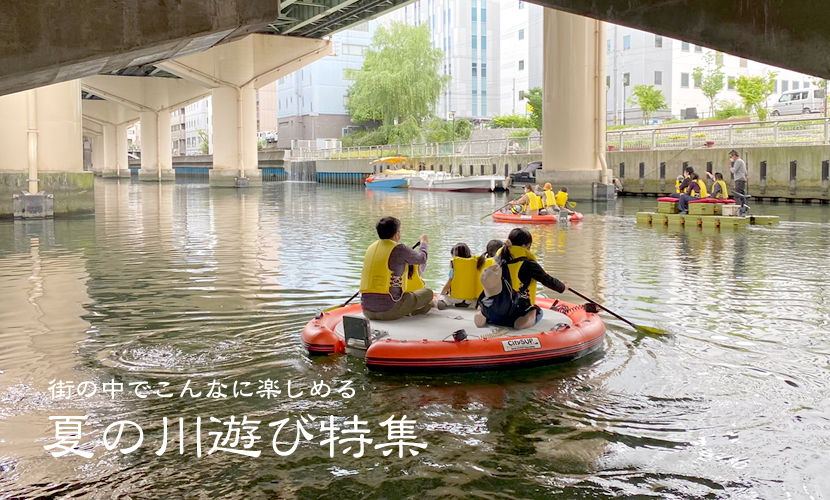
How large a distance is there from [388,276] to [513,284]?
136 cm

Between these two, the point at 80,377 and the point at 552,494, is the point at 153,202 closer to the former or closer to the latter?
the point at 80,377

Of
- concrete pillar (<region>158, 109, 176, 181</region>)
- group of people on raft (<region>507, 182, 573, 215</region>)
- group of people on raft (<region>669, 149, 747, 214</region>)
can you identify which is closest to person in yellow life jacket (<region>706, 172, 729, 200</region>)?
group of people on raft (<region>669, 149, 747, 214</region>)

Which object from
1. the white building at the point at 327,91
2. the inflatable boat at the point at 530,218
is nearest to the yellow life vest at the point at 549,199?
the inflatable boat at the point at 530,218

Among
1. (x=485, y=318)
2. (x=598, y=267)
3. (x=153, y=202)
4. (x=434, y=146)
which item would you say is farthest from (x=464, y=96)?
(x=485, y=318)

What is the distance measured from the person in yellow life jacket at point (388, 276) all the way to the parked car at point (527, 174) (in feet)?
123

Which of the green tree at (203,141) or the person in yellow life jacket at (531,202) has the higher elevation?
the green tree at (203,141)

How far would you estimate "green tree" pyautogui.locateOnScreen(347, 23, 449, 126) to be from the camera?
7319 centimetres

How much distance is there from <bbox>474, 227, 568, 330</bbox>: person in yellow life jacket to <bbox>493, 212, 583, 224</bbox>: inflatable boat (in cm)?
1643

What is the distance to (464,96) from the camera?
102 m

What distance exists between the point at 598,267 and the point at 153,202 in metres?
30.4

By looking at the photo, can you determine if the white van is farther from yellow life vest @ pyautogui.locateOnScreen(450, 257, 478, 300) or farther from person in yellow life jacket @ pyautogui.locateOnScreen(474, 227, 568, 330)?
person in yellow life jacket @ pyautogui.locateOnScreen(474, 227, 568, 330)

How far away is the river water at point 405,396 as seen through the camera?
552cm

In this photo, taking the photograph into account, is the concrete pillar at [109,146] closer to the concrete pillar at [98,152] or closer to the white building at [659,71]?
the concrete pillar at [98,152]

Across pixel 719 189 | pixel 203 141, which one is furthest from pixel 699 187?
pixel 203 141
